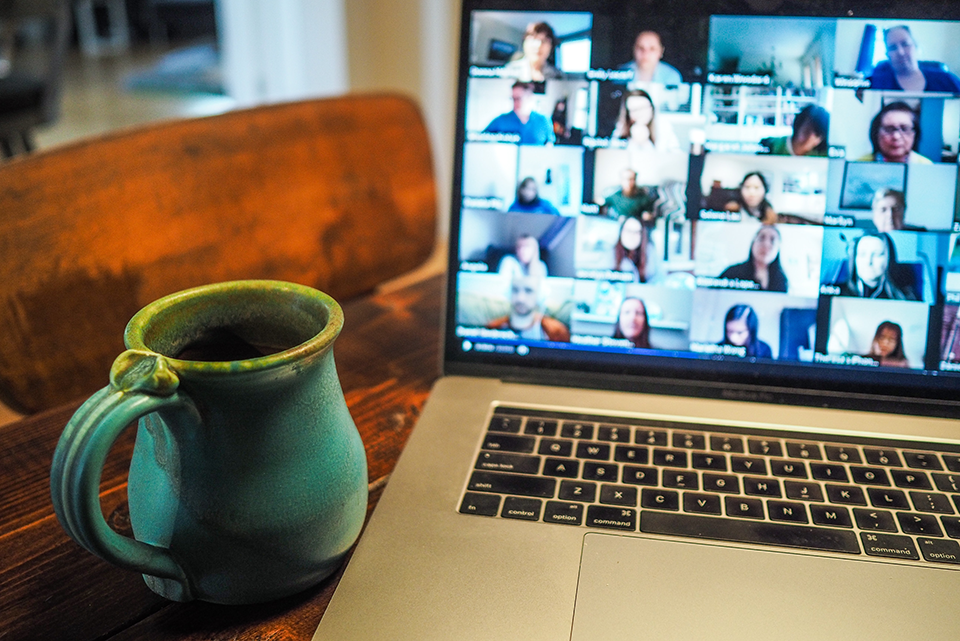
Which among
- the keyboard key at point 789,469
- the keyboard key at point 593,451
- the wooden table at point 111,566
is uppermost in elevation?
the keyboard key at point 593,451

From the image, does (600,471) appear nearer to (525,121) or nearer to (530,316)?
(530,316)

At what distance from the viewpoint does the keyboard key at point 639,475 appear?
0.47m

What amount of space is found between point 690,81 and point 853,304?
19cm

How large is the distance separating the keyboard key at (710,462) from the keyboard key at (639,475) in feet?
0.10

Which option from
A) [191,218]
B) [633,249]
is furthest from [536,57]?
[191,218]

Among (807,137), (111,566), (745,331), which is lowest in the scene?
(111,566)

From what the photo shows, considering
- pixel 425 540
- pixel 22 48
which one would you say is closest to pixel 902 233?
pixel 425 540

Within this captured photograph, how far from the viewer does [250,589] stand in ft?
1.24

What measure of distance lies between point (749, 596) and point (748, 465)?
11 centimetres

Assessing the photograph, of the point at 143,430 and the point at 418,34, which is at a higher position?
the point at 418,34

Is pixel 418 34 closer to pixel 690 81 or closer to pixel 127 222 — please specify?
pixel 127 222

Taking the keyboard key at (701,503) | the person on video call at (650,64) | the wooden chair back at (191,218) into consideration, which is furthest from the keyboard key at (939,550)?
the wooden chair back at (191,218)

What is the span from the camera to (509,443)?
51 centimetres

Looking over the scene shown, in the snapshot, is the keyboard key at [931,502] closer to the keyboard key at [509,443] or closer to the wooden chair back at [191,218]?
the keyboard key at [509,443]
